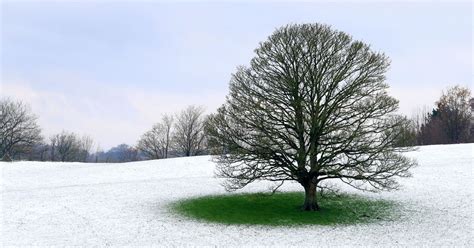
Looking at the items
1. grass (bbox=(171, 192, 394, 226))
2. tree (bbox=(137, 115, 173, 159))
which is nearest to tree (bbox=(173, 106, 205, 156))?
tree (bbox=(137, 115, 173, 159))

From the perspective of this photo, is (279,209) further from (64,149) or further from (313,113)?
(64,149)

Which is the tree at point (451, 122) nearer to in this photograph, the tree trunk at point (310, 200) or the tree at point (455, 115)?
the tree at point (455, 115)

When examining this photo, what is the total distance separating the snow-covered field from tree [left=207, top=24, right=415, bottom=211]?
13.3 feet

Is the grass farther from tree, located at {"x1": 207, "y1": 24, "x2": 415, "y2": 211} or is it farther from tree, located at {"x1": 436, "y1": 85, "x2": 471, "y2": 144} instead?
tree, located at {"x1": 436, "y1": 85, "x2": 471, "y2": 144}

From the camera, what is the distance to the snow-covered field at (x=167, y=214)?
74.7 feet

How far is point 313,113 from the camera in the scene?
87.8 feet

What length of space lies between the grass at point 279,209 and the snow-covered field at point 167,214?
1.20 metres

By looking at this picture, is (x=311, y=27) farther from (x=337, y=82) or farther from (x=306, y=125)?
(x=306, y=125)

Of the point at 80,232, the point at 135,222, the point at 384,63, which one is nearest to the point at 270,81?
the point at 384,63

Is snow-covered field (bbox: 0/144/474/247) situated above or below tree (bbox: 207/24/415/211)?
below

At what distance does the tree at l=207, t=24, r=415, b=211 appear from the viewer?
26625 mm

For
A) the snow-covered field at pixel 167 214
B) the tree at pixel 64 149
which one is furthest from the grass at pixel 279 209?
the tree at pixel 64 149

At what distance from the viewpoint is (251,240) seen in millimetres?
22500

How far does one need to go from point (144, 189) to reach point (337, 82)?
64.2ft
